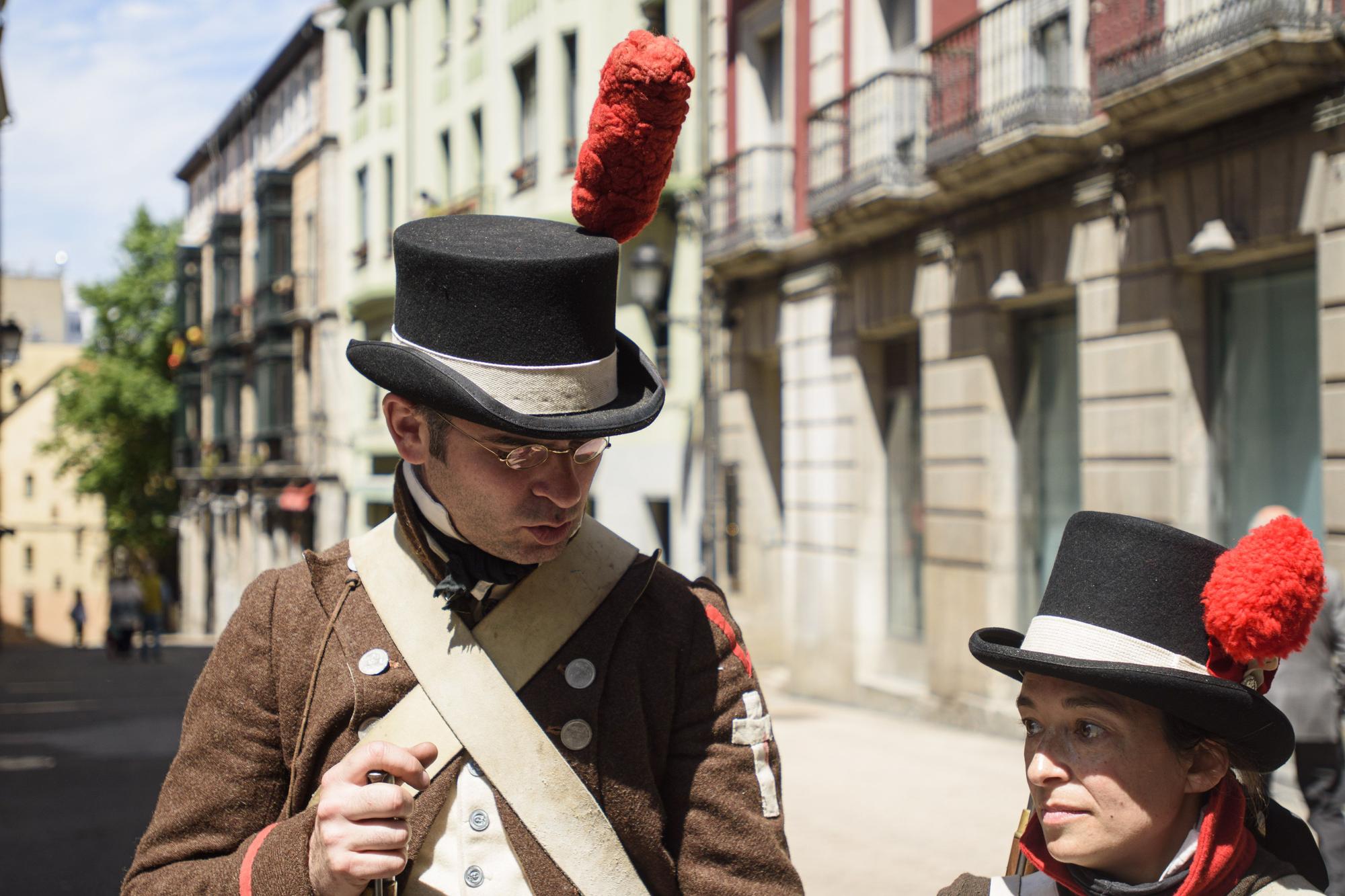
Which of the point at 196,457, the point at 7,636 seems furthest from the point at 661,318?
the point at 7,636

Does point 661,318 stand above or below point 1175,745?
above

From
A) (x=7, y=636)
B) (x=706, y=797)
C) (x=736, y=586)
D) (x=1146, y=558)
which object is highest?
(x=1146, y=558)

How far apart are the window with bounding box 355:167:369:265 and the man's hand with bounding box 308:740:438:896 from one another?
30.7 meters

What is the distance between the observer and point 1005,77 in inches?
480

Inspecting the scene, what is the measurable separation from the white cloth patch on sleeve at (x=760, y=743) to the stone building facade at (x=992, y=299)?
23.5 ft

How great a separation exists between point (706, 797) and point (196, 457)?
45.8 metres

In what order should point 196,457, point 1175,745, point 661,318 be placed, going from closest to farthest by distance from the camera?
point 1175,745, point 661,318, point 196,457

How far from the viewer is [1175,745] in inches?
91.4

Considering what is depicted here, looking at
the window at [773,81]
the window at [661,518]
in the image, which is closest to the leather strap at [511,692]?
the window at [773,81]

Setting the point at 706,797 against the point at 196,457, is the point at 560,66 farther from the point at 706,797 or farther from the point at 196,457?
the point at 196,457

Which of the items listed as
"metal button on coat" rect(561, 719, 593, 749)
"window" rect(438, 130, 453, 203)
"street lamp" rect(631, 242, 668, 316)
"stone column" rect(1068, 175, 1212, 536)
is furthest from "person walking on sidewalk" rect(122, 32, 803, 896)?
"window" rect(438, 130, 453, 203)

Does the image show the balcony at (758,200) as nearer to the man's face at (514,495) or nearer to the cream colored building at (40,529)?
the man's face at (514,495)

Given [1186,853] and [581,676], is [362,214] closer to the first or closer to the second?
[581,676]

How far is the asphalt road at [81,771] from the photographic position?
7.90 meters
